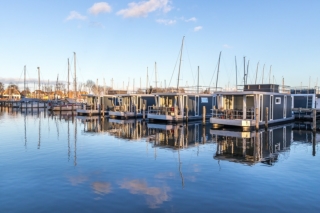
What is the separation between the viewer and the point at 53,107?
2372 inches

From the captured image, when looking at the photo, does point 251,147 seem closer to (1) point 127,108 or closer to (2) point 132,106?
(2) point 132,106

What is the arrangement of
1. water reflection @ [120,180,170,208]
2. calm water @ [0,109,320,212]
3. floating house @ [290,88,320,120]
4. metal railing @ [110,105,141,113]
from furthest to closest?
metal railing @ [110,105,141,113], floating house @ [290,88,320,120], water reflection @ [120,180,170,208], calm water @ [0,109,320,212]

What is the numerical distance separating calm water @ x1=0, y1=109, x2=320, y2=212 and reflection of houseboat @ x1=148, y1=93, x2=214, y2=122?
44.3 feet

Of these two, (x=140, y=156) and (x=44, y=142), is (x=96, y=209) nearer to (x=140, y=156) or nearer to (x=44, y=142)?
(x=140, y=156)

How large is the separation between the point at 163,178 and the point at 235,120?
647 inches

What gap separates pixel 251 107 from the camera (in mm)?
27969

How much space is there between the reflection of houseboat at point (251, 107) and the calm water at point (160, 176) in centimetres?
712

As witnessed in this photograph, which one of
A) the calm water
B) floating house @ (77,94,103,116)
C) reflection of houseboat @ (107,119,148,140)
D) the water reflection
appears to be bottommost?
the calm water

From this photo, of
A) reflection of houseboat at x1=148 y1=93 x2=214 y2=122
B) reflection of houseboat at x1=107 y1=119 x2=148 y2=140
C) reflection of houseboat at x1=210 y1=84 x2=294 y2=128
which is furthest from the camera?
reflection of houseboat at x1=148 y1=93 x2=214 y2=122

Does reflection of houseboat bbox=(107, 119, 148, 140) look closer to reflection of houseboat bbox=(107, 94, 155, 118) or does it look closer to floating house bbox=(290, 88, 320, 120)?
reflection of houseboat bbox=(107, 94, 155, 118)

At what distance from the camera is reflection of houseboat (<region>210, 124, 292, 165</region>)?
14.4 meters

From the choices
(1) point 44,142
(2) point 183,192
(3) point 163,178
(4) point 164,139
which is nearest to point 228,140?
(4) point 164,139

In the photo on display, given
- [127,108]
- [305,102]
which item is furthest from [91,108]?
[305,102]

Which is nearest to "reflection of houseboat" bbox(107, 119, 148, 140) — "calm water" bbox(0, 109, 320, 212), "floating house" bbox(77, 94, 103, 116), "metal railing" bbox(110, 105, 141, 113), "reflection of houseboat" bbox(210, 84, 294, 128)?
"calm water" bbox(0, 109, 320, 212)
